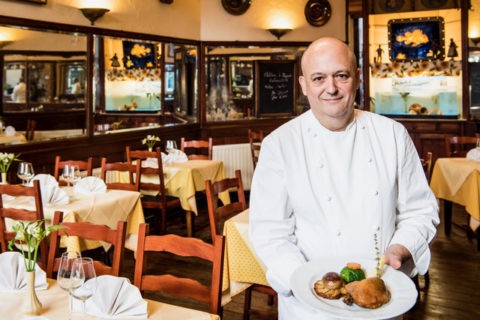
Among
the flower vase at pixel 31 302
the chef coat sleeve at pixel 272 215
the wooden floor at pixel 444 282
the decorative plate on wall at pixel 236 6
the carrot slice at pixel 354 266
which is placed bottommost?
the wooden floor at pixel 444 282

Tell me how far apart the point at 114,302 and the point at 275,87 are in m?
7.14

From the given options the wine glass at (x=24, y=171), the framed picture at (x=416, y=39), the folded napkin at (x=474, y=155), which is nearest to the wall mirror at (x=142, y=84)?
the wine glass at (x=24, y=171)

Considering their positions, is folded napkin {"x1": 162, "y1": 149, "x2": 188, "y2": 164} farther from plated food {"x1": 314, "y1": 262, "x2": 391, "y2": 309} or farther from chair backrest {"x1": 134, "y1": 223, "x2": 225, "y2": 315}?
plated food {"x1": 314, "y1": 262, "x2": 391, "y2": 309}

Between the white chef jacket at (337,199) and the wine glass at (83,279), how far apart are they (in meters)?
0.55

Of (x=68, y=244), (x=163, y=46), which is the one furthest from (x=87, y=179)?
(x=163, y=46)

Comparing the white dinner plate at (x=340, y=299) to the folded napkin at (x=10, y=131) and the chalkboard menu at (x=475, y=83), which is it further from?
the chalkboard menu at (x=475, y=83)

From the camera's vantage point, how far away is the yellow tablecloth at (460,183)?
5293 millimetres

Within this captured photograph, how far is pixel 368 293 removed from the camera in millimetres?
1522

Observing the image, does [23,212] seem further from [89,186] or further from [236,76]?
[236,76]

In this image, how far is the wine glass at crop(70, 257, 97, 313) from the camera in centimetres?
179

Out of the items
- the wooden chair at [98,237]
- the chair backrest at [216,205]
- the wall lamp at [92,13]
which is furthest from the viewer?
the wall lamp at [92,13]

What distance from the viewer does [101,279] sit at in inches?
78.1

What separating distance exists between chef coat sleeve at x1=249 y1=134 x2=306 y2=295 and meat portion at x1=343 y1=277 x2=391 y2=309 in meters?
0.27

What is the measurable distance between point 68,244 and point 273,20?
5751 mm
